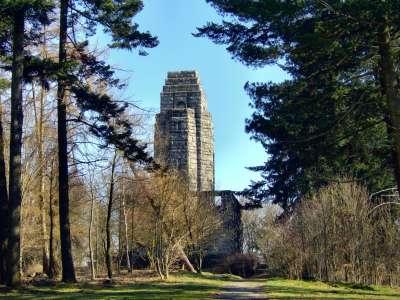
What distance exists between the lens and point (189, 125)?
56.7 meters

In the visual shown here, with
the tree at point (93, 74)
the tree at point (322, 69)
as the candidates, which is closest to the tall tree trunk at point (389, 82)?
the tree at point (322, 69)

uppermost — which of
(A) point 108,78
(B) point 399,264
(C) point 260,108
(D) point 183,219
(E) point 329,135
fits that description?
(A) point 108,78

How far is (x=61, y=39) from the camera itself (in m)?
19.9

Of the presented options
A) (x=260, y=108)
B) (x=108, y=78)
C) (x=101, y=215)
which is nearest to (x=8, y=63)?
(x=108, y=78)

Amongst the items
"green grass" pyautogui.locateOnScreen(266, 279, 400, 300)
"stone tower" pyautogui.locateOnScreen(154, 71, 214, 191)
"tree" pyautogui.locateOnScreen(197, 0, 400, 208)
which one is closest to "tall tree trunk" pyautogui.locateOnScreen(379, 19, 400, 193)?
"tree" pyautogui.locateOnScreen(197, 0, 400, 208)

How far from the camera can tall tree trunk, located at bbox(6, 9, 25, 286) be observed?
15602mm

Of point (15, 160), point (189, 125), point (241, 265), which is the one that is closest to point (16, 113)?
point (15, 160)

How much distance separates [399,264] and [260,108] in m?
14.6

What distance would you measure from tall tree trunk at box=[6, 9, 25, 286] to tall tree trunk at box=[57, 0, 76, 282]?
56.2 inches

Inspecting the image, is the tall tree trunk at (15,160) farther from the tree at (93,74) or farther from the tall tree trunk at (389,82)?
the tall tree trunk at (389,82)

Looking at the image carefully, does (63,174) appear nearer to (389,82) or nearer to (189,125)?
(389,82)

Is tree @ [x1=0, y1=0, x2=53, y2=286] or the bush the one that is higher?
tree @ [x1=0, y1=0, x2=53, y2=286]

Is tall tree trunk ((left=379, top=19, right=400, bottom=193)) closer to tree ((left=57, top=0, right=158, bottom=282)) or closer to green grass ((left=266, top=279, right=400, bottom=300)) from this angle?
green grass ((left=266, top=279, right=400, bottom=300))

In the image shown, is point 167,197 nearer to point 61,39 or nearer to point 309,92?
point 61,39
